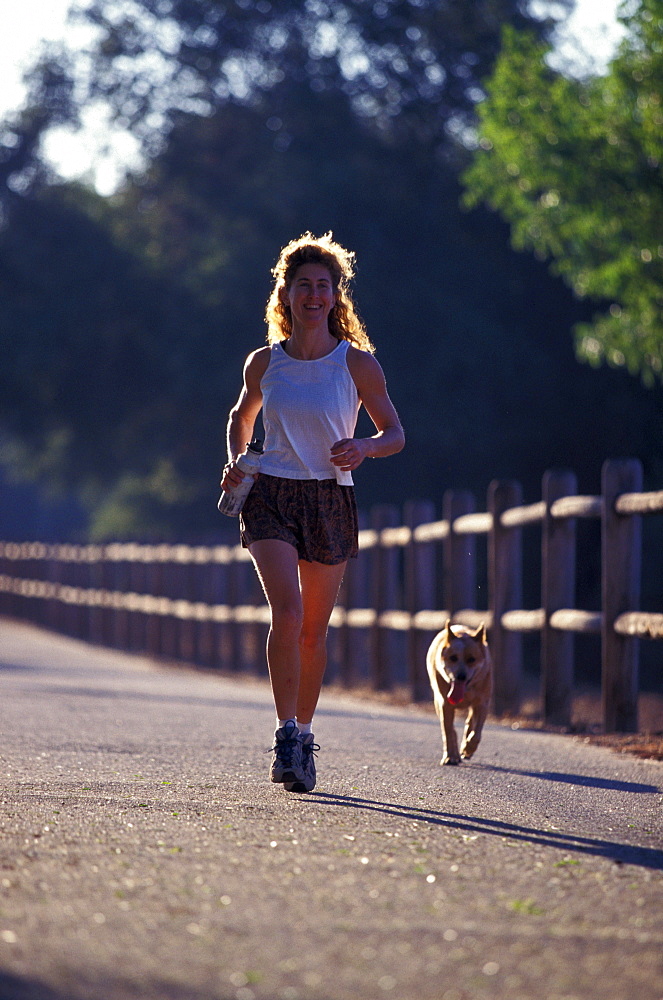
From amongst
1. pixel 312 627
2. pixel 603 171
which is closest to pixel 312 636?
pixel 312 627

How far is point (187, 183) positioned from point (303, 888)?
32.8 meters

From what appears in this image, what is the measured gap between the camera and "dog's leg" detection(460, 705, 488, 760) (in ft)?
22.5

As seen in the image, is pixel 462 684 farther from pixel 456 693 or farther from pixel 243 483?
pixel 243 483

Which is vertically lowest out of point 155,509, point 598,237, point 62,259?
point 155,509

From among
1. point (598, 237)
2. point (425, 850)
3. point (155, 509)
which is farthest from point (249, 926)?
point (155, 509)

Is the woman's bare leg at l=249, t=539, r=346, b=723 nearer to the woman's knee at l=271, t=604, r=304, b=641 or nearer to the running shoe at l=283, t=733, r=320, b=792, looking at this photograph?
the woman's knee at l=271, t=604, r=304, b=641

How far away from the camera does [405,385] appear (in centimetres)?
3020

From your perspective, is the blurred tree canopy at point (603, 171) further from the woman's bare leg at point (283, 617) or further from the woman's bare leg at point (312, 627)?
the woman's bare leg at point (283, 617)

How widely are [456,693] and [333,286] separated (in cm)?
198

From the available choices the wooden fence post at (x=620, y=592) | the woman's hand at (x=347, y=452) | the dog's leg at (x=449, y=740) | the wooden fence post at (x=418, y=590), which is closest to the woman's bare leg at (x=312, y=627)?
the woman's hand at (x=347, y=452)

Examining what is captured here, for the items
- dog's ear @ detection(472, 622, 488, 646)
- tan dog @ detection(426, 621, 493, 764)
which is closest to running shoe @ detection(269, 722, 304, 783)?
tan dog @ detection(426, 621, 493, 764)

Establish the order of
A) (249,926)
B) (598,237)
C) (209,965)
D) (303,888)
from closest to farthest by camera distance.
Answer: (209,965), (249,926), (303,888), (598,237)

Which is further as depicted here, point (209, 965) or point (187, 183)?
point (187, 183)

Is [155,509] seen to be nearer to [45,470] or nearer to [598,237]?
→ [45,470]
